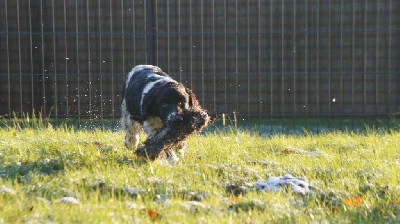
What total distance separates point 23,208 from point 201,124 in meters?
1.50

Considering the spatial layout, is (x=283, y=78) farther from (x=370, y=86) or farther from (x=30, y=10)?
(x=30, y=10)

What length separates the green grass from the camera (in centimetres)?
295

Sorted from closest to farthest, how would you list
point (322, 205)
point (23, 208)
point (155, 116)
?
point (23, 208) < point (322, 205) < point (155, 116)

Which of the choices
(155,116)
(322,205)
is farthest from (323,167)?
(155,116)

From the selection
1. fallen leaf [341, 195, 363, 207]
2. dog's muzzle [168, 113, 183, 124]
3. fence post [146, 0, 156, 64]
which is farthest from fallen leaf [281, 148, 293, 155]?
fence post [146, 0, 156, 64]

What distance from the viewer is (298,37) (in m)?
8.44

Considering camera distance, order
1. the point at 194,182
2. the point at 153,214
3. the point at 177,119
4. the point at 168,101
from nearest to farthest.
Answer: the point at 153,214, the point at 194,182, the point at 177,119, the point at 168,101

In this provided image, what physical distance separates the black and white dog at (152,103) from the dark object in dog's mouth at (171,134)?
0.05m

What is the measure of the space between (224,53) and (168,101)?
4158 mm

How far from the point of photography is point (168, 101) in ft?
14.1

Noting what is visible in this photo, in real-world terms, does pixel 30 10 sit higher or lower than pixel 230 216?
higher

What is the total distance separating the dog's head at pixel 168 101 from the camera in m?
4.26

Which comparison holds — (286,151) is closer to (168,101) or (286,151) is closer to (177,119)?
(168,101)

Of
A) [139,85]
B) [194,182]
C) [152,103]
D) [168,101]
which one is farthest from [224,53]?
[194,182]
